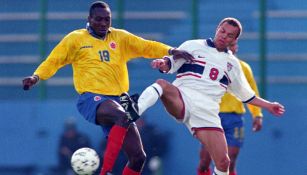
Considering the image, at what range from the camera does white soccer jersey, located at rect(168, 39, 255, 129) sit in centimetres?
1259

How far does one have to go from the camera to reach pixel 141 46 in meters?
13.1

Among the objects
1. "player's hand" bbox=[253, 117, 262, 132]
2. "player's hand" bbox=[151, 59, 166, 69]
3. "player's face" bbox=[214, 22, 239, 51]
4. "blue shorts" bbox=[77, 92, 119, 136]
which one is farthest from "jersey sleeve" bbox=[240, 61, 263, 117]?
"player's hand" bbox=[151, 59, 166, 69]

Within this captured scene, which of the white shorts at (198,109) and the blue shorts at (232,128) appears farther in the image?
the blue shorts at (232,128)

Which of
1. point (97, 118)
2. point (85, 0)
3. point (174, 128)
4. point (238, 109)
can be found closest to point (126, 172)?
point (97, 118)

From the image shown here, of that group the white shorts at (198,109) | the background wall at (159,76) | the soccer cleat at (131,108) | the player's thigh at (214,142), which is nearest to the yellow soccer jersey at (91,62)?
the soccer cleat at (131,108)

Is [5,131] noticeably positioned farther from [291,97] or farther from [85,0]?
[291,97]

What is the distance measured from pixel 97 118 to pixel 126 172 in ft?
2.06

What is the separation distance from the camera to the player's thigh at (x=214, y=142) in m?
12.6

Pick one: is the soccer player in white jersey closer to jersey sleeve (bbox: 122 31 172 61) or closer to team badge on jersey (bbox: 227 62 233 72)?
team badge on jersey (bbox: 227 62 233 72)

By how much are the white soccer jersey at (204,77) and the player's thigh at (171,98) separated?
0.28ft

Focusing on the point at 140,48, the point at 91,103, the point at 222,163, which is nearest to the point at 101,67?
the point at 91,103

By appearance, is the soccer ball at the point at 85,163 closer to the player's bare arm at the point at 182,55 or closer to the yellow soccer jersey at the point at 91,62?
the yellow soccer jersey at the point at 91,62

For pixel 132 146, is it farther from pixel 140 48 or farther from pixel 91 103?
pixel 140 48

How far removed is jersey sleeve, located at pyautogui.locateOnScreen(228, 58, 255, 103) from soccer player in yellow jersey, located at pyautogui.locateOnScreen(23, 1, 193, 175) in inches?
22.2
